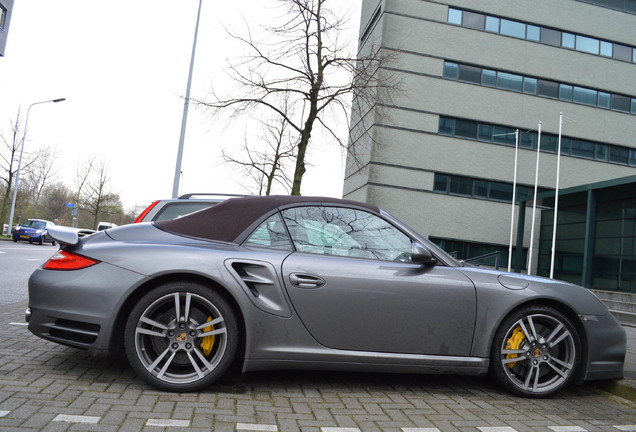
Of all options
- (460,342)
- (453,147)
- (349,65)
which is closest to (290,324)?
(460,342)

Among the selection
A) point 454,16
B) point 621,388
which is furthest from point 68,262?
point 454,16

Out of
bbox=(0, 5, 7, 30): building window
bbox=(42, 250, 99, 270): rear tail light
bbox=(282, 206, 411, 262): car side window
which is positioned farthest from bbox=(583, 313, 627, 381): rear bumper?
bbox=(0, 5, 7, 30): building window

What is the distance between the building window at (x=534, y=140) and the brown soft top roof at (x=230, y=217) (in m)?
27.0

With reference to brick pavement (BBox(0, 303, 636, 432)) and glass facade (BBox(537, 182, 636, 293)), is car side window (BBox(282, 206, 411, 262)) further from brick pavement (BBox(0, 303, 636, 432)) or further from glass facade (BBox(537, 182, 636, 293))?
glass facade (BBox(537, 182, 636, 293))

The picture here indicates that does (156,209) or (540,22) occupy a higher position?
(540,22)

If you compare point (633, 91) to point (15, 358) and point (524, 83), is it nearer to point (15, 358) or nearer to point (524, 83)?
point (524, 83)

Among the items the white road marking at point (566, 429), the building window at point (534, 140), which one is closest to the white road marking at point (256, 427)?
the white road marking at point (566, 429)

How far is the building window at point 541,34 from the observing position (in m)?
29.9

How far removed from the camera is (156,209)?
5516mm

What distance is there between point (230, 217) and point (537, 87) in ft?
101

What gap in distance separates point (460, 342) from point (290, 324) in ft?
4.03

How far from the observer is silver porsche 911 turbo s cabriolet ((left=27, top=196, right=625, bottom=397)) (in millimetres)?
3344

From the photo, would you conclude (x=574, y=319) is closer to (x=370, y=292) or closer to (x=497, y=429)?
(x=497, y=429)

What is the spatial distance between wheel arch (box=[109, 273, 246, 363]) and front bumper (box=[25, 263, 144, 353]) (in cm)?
5
